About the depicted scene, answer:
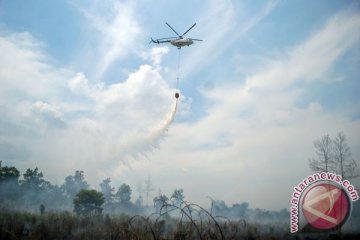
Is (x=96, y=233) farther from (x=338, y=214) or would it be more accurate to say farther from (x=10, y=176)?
(x=10, y=176)

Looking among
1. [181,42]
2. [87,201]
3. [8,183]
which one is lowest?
[87,201]

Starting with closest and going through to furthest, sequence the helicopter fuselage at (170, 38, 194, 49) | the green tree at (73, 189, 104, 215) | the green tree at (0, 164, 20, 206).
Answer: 1. the helicopter fuselage at (170, 38, 194, 49)
2. the green tree at (73, 189, 104, 215)
3. the green tree at (0, 164, 20, 206)

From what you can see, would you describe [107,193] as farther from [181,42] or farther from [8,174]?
[181,42]

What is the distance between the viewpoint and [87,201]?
56688mm

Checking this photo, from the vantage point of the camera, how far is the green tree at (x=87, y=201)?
5597cm

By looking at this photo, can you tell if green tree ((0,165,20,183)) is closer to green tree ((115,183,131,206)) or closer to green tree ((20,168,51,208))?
green tree ((20,168,51,208))

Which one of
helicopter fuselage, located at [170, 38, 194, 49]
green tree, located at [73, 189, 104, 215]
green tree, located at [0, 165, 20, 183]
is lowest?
green tree, located at [73, 189, 104, 215]

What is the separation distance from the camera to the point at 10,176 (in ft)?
224

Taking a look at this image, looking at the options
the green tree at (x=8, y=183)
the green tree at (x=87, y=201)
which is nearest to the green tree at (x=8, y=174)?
the green tree at (x=8, y=183)

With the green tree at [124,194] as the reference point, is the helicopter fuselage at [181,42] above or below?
above

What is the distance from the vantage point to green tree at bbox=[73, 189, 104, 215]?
184 feet

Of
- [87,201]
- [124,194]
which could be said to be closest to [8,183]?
[87,201]

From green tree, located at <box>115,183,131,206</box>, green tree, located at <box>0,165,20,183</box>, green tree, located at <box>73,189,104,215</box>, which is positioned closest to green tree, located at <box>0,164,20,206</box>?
green tree, located at <box>0,165,20,183</box>

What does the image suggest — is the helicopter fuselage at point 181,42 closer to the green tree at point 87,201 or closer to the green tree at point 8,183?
the green tree at point 87,201
